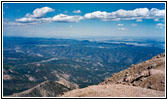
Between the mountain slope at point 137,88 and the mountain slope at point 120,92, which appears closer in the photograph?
the mountain slope at point 120,92

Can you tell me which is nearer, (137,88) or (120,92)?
(120,92)

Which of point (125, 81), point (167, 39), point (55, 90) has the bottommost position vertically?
point (55, 90)

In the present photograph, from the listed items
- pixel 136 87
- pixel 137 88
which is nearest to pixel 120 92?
pixel 137 88

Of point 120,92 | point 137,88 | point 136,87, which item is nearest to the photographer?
point 120,92

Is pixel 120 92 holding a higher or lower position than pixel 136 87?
higher

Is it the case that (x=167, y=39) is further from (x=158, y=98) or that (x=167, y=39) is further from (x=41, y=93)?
(x=41, y=93)

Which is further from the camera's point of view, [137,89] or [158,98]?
[137,89]

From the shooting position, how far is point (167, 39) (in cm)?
2548

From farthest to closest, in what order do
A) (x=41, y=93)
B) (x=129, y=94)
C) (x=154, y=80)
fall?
(x=41, y=93) < (x=154, y=80) < (x=129, y=94)

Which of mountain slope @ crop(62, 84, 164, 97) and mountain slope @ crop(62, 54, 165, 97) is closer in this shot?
mountain slope @ crop(62, 84, 164, 97)

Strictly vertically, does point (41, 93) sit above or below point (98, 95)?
below

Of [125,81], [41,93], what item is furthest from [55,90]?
[125,81]

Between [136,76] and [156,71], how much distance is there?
10.6 ft

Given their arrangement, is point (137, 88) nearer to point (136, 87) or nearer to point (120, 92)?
point (136, 87)
